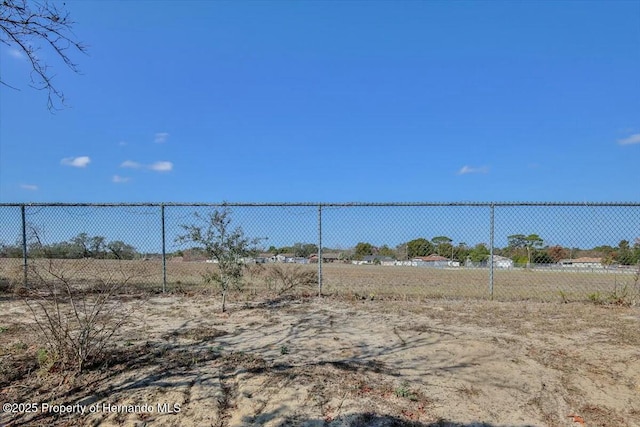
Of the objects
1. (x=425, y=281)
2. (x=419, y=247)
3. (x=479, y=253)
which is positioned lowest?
(x=425, y=281)

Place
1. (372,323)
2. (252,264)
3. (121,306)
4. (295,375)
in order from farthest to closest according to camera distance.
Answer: (252,264)
(121,306)
(372,323)
(295,375)

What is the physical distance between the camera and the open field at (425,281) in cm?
686

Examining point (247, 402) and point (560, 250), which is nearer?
point (247, 402)

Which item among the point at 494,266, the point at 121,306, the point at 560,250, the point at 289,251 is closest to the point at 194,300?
the point at 121,306

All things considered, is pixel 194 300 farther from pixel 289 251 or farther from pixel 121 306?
pixel 289 251

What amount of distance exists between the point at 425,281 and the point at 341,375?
4.94 meters

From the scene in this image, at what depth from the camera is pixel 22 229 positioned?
25.3 ft

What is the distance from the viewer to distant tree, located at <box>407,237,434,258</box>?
7.34 m

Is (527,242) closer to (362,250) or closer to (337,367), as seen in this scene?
(362,250)

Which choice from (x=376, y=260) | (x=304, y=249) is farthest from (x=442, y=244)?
(x=304, y=249)

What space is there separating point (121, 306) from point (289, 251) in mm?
3103

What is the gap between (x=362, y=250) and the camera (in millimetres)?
7801

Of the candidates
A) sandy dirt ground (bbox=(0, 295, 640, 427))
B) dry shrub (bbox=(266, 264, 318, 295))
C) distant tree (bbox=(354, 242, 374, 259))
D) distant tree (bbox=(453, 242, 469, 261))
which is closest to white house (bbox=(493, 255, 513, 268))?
distant tree (bbox=(453, 242, 469, 261))

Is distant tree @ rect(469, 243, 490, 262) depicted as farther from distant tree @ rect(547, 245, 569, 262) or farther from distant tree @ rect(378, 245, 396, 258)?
distant tree @ rect(378, 245, 396, 258)
